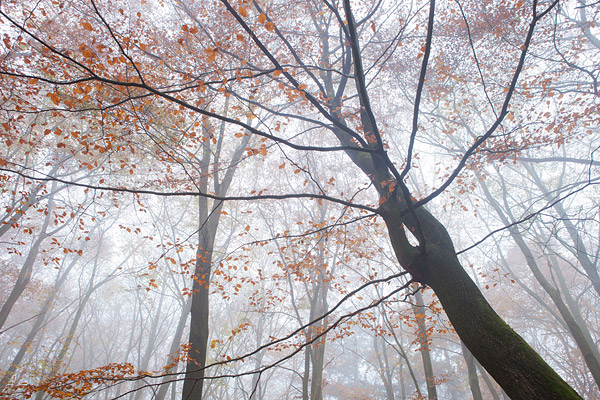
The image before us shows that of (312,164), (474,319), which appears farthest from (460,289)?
(312,164)

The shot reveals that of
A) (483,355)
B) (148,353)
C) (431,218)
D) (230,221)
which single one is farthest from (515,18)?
(148,353)

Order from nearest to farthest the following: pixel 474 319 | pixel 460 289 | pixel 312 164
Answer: pixel 474 319 → pixel 460 289 → pixel 312 164

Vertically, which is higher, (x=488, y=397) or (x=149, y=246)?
(x=149, y=246)

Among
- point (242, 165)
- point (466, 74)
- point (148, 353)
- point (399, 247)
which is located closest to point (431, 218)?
point (399, 247)

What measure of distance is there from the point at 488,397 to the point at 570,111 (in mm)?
19647

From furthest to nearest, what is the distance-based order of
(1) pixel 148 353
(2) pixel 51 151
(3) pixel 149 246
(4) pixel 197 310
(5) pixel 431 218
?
1. (3) pixel 149 246
2. (1) pixel 148 353
3. (2) pixel 51 151
4. (4) pixel 197 310
5. (5) pixel 431 218

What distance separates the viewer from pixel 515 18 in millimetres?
6223

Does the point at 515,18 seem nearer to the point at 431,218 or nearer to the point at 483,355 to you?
the point at 431,218

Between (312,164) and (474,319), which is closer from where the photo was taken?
(474,319)

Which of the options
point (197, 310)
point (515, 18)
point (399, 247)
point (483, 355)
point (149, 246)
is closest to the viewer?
point (483, 355)

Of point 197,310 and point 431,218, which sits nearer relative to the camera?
point 431,218

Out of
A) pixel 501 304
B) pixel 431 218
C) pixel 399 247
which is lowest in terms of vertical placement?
pixel 399 247

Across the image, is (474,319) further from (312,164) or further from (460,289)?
(312,164)

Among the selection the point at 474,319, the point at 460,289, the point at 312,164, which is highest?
the point at 312,164
